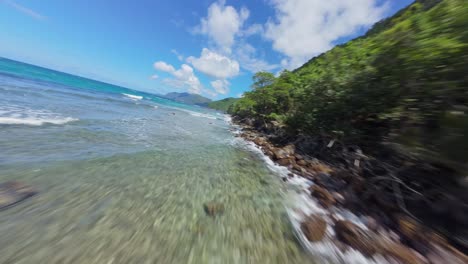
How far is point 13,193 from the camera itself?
3723mm

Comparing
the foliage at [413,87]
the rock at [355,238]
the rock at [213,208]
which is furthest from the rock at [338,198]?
the rock at [213,208]

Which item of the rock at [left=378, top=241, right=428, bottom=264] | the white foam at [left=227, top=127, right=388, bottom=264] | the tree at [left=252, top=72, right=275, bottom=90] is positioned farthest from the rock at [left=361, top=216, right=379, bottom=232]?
the tree at [left=252, top=72, right=275, bottom=90]

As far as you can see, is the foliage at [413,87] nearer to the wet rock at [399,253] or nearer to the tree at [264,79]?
the wet rock at [399,253]

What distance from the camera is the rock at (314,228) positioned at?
4.06m

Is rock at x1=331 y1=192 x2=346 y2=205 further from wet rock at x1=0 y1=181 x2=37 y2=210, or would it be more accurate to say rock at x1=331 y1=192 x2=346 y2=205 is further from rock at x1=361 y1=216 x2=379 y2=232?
wet rock at x1=0 y1=181 x2=37 y2=210

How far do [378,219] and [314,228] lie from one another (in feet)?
8.22

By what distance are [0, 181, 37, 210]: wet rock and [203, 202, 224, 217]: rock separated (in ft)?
11.9

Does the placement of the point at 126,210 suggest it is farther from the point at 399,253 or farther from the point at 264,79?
the point at 264,79

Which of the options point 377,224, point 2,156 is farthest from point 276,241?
point 2,156

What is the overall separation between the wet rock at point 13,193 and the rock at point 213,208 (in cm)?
362

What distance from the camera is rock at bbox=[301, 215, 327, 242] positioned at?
4062mm

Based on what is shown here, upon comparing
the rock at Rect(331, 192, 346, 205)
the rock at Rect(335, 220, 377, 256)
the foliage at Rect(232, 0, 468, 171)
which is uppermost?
the foliage at Rect(232, 0, 468, 171)

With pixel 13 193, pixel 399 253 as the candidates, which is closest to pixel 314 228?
pixel 399 253

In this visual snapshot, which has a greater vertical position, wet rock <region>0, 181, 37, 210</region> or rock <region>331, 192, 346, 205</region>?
rock <region>331, 192, 346, 205</region>
